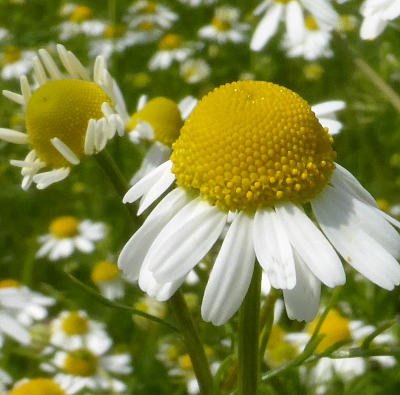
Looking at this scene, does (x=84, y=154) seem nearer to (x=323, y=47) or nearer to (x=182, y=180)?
(x=182, y=180)

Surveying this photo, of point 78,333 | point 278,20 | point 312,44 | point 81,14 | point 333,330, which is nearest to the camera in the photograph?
point 333,330

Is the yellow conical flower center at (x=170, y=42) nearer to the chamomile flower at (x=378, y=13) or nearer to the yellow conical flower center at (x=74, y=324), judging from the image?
the yellow conical flower center at (x=74, y=324)

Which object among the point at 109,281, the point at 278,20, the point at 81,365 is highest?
the point at 278,20

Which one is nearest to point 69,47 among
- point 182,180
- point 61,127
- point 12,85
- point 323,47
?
point 12,85

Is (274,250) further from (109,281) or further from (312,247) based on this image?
(109,281)

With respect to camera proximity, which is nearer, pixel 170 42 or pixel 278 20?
pixel 278 20

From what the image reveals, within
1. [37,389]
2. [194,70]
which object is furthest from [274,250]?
[194,70]
